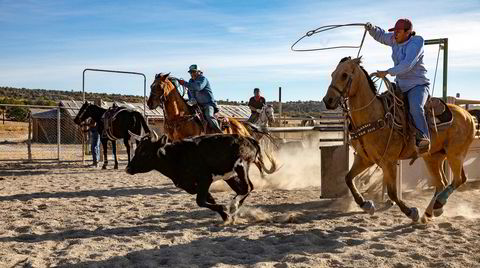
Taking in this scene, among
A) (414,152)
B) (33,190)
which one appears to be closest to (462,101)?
(414,152)

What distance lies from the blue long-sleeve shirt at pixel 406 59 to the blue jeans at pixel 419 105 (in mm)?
87

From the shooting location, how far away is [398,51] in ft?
23.9

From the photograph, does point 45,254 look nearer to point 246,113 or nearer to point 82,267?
point 82,267

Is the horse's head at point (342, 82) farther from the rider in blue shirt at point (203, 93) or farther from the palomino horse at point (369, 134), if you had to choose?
the rider in blue shirt at point (203, 93)

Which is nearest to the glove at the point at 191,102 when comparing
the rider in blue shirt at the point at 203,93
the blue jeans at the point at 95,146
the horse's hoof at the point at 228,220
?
the rider in blue shirt at the point at 203,93

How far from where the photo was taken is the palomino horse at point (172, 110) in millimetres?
10602

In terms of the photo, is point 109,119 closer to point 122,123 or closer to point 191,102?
point 122,123

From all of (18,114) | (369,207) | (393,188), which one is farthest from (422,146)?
(18,114)

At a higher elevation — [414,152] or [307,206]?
[414,152]

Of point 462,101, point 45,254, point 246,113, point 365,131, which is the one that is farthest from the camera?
point 246,113

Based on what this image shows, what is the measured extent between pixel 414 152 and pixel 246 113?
109 ft

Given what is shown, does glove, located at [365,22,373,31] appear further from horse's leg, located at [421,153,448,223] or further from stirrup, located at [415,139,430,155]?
horse's leg, located at [421,153,448,223]

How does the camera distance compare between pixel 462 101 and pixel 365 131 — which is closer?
pixel 365 131

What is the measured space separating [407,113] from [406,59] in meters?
0.74
